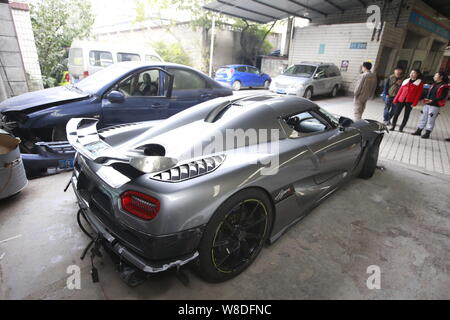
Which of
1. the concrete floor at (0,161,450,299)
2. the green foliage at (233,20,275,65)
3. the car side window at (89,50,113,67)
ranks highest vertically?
the green foliage at (233,20,275,65)

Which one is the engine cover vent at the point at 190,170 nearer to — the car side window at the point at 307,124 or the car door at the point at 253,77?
the car side window at the point at 307,124

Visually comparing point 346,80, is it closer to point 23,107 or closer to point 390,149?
point 390,149

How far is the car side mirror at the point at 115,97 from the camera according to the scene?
358cm

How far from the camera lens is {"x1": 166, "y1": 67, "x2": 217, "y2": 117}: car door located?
4.30 metres

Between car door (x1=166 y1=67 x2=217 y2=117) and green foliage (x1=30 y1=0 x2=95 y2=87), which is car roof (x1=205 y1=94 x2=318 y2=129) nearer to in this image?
car door (x1=166 y1=67 x2=217 y2=117)

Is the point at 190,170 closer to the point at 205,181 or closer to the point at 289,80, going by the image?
the point at 205,181

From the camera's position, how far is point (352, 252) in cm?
241

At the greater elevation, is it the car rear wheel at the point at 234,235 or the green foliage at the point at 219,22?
the green foliage at the point at 219,22

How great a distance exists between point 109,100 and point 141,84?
64 centimetres

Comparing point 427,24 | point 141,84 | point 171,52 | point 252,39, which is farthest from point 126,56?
point 427,24

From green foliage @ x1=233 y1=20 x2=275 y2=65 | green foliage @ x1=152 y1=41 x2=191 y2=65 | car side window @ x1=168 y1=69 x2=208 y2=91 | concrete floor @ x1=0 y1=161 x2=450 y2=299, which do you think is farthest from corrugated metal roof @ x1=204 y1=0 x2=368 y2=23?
concrete floor @ x1=0 y1=161 x2=450 y2=299

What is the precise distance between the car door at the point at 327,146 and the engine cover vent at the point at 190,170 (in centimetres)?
94

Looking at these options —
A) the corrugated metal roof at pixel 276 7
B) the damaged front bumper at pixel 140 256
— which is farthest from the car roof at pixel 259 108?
the corrugated metal roof at pixel 276 7

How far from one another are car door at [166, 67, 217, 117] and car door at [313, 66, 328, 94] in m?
7.28
